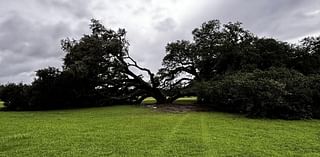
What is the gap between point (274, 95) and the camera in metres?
17.2

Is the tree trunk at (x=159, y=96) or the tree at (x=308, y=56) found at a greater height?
the tree at (x=308, y=56)

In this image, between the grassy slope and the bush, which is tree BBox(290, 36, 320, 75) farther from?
the bush

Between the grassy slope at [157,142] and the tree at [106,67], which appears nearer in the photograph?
the grassy slope at [157,142]

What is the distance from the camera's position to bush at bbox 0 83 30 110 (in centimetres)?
2595

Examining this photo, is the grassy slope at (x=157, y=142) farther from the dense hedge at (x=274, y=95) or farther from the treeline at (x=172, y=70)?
the treeline at (x=172, y=70)

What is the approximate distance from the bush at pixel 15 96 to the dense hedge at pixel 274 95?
16141 mm

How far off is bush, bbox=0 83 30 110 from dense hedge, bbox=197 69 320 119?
53.0 feet

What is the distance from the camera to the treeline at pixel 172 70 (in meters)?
23.3

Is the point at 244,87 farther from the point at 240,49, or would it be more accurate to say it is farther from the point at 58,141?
the point at 58,141

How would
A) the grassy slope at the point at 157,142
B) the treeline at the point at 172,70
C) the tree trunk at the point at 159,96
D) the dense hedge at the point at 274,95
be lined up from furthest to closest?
the tree trunk at the point at 159,96 → the treeline at the point at 172,70 → the dense hedge at the point at 274,95 → the grassy slope at the point at 157,142

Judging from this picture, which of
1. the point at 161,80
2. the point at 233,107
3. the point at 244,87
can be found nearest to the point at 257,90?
the point at 244,87

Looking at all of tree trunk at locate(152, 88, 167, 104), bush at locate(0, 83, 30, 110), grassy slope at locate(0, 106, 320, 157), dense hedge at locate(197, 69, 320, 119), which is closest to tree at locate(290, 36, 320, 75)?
dense hedge at locate(197, 69, 320, 119)

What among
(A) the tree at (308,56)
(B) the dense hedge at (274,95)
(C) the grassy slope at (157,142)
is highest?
(A) the tree at (308,56)

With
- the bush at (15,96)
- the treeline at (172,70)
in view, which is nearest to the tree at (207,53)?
the treeline at (172,70)
